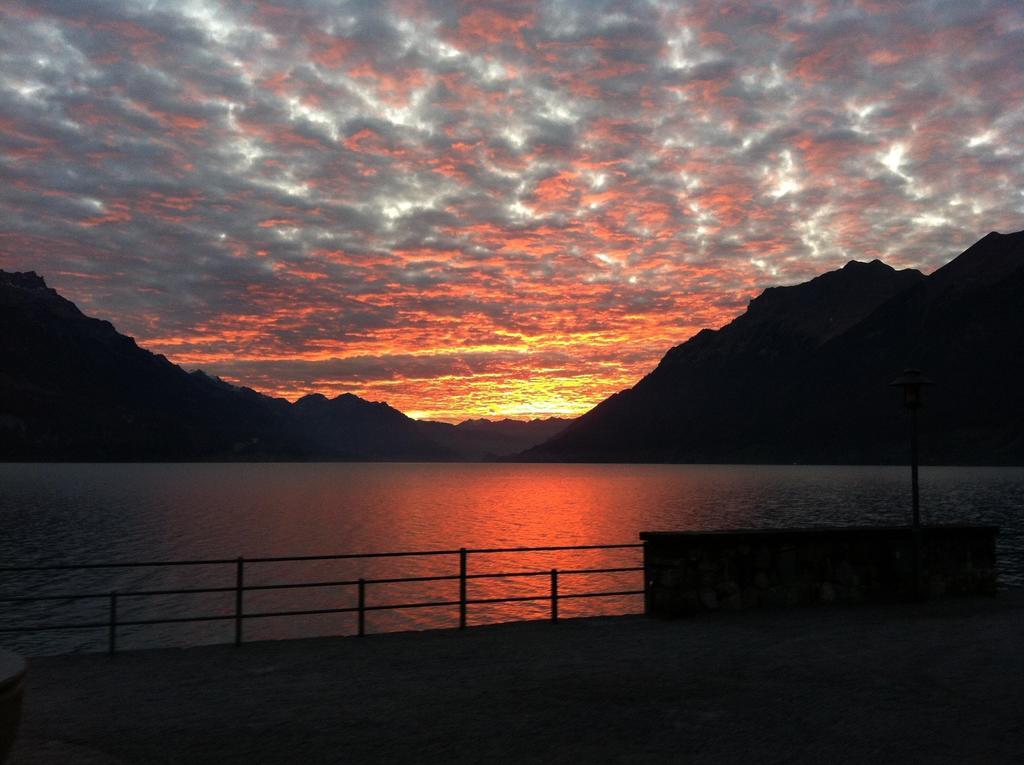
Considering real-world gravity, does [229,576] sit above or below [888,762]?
below

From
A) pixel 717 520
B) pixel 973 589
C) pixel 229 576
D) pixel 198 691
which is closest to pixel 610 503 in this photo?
pixel 717 520

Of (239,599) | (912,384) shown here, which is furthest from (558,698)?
(912,384)

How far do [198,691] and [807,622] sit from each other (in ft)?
31.7

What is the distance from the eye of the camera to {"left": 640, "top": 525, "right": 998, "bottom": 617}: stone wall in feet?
47.7

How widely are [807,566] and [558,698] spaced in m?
8.16

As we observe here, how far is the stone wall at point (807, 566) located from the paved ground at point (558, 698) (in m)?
1.17

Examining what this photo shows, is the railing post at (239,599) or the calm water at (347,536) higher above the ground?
the railing post at (239,599)

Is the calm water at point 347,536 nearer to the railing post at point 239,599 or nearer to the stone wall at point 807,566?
the stone wall at point 807,566

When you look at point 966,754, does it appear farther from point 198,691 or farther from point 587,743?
point 198,691

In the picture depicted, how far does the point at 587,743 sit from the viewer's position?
774 cm

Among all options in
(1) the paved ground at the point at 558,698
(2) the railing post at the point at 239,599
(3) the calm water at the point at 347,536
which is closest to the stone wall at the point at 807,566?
(1) the paved ground at the point at 558,698

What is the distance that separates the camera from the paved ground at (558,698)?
7598 millimetres

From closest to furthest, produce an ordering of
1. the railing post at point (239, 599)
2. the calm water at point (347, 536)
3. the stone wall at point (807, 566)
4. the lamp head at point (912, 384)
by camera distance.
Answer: the railing post at point (239, 599) < the stone wall at point (807, 566) < the lamp head at point (912, 384) < the calm water at point (347, 536)

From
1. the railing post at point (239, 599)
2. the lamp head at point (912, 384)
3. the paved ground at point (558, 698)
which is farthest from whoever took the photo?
the lamp head at point (912, 384)
